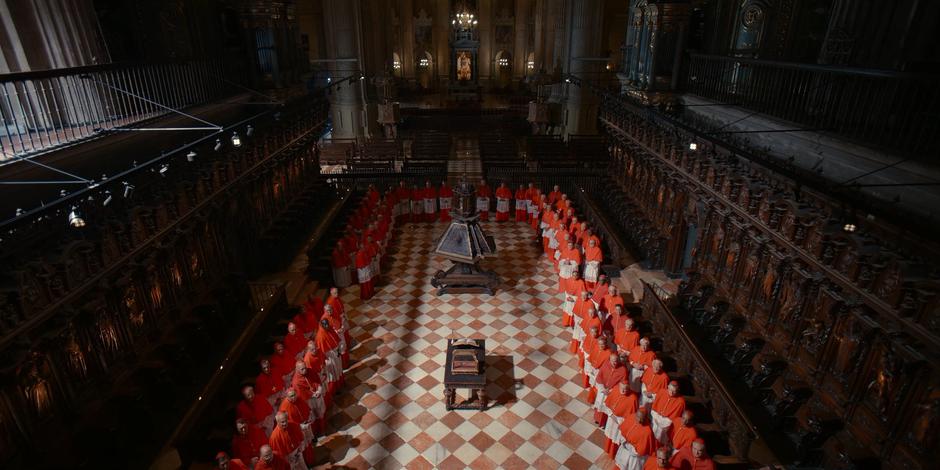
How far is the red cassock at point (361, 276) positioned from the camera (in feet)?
36.8

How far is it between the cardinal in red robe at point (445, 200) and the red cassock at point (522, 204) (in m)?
2.25

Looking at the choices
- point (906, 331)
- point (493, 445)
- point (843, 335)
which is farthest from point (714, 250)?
point (493, 445)

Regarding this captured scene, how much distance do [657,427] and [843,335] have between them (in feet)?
9.12

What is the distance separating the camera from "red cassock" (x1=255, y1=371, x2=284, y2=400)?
7.14 metres

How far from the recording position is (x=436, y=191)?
16.6 meters

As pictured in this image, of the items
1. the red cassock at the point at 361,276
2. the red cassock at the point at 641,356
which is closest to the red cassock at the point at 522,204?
the red cassock at the point at 361,276

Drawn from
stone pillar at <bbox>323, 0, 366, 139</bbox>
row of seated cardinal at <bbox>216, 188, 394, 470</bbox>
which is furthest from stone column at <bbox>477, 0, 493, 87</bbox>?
row of seated cardinal at <bbox>216, 188, 394, 470</bbox>

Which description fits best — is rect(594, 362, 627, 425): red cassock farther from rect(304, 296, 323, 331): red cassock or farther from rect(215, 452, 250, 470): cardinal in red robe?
rect(304, 296, 323, 331): red cassock

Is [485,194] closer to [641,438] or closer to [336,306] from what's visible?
[336,306]

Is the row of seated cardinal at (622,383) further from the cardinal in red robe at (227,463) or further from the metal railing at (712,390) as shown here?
the cardinal in red robe at (227,463)

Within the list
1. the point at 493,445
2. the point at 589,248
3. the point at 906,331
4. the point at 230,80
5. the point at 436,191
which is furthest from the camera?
the point at 436,191

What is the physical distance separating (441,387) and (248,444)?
3432mm

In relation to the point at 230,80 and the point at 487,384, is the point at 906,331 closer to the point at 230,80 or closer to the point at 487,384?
the point at 487,384

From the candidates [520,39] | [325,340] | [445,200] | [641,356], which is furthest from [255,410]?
[520,39]
